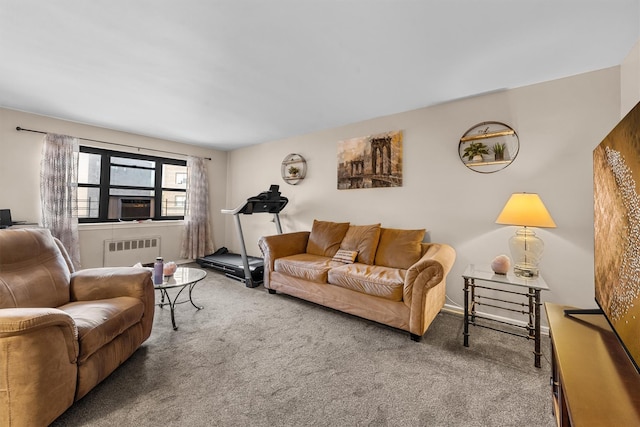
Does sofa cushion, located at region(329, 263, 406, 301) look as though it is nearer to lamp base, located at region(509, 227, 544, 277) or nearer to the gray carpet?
the gray carpet

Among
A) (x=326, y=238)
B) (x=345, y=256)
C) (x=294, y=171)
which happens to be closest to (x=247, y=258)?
(x=326, y=238)

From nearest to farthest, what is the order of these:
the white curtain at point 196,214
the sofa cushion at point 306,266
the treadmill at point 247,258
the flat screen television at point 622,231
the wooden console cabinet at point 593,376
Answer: the wooden console cabinet at point 593,376, the flat screen television at point 622,231, the sofa cushion at point 306,266, the treadmill at point 247,258, the white curtain at point 196,214

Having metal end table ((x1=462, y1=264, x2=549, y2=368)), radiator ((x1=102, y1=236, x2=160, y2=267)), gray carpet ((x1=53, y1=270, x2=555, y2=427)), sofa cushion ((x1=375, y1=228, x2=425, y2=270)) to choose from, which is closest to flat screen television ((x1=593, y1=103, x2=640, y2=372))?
metal end table ((x1=462, y1=264, x2=549, y2=368))

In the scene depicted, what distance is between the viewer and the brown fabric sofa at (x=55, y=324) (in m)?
1.19

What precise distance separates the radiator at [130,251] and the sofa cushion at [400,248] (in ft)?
12.8

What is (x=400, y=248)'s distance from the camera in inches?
113

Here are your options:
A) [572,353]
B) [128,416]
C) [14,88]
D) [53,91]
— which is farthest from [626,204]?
[14,88]

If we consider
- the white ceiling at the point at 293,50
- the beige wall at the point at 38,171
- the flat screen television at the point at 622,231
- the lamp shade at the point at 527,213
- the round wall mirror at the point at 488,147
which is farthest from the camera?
the beige wall at the point at 38,171

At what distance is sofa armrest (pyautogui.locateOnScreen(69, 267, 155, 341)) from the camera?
1.91m

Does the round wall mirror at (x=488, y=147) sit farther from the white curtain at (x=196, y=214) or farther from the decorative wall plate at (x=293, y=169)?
the white curtain at (x=196, y=214)

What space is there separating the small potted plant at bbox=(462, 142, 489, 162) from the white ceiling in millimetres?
540

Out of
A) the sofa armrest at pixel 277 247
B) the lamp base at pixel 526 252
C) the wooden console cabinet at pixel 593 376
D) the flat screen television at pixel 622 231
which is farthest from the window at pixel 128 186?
the flat screen television at pixel 622 231

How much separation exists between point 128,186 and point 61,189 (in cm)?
88

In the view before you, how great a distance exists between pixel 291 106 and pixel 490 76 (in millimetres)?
2056
